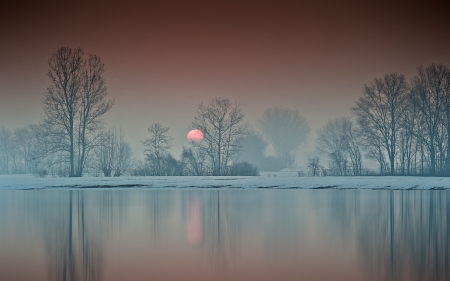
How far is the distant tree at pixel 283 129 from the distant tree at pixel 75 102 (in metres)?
46.1

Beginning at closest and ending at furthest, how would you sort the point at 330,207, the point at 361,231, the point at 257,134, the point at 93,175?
1. the point at 361,231
2. the point at 330,207
3. the point at 93,175
4. the point at 257,134

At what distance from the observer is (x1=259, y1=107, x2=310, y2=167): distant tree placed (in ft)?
311

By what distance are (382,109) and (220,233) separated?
42908mm

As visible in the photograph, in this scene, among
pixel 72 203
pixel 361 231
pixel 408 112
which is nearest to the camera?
pixel 361 231

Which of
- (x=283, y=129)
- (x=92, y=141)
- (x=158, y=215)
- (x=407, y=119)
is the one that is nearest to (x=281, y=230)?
(x=158, y=215)

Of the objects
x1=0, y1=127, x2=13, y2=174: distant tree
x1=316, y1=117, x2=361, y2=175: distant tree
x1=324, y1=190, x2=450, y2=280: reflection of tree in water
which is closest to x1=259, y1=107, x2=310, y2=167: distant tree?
x1=316, y1=117, x2=361, y2=175: distant tree

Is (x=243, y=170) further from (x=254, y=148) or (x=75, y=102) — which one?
(x=254, y=148)

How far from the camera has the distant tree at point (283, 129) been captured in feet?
311

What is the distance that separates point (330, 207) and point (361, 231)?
747 centimetres

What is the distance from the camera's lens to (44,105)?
5166cm

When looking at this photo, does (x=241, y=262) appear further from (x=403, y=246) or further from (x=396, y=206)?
(x=396, y=206)

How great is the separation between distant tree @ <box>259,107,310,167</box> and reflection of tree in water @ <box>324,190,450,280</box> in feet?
231

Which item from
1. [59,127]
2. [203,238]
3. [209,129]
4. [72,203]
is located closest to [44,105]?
[59,127]

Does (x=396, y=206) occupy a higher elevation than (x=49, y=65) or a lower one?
lower
